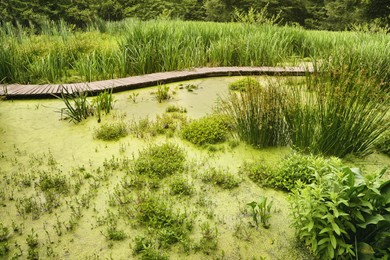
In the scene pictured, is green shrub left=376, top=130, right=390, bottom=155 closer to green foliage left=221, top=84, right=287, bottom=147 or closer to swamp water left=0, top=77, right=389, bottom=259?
swamp water left=0, top=77, right=389, bottom=259

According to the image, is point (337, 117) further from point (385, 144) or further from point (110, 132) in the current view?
point (110, 132)

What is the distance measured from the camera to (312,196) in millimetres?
2295

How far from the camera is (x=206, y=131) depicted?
4.09 metres

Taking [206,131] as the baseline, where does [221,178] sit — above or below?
below

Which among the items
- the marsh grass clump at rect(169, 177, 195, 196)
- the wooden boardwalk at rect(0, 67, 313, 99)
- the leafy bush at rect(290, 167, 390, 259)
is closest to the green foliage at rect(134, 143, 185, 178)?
the marsh grass clump at rect(169, 177, 195, 196)

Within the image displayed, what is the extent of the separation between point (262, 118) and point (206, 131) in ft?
2.62

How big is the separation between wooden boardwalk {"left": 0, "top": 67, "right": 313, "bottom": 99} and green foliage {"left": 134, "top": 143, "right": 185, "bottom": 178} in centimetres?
204

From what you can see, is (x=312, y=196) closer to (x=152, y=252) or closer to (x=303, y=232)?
(x=303, y=232)

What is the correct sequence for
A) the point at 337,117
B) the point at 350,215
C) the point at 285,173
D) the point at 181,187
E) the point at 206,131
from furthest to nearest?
the point at 206,131
the point at 337,117
the point at 285,173
the point at 181,187
the point at 350,215

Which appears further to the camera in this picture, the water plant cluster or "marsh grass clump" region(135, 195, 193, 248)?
the water plant cluster

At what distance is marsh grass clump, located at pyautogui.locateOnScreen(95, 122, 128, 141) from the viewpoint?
13.6 feet

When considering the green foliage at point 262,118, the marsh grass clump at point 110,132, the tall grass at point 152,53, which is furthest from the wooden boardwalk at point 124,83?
the marsh grass clump at point 110,132

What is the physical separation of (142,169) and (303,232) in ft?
6.19

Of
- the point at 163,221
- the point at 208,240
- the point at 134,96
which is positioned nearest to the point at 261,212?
the point at 208,240
